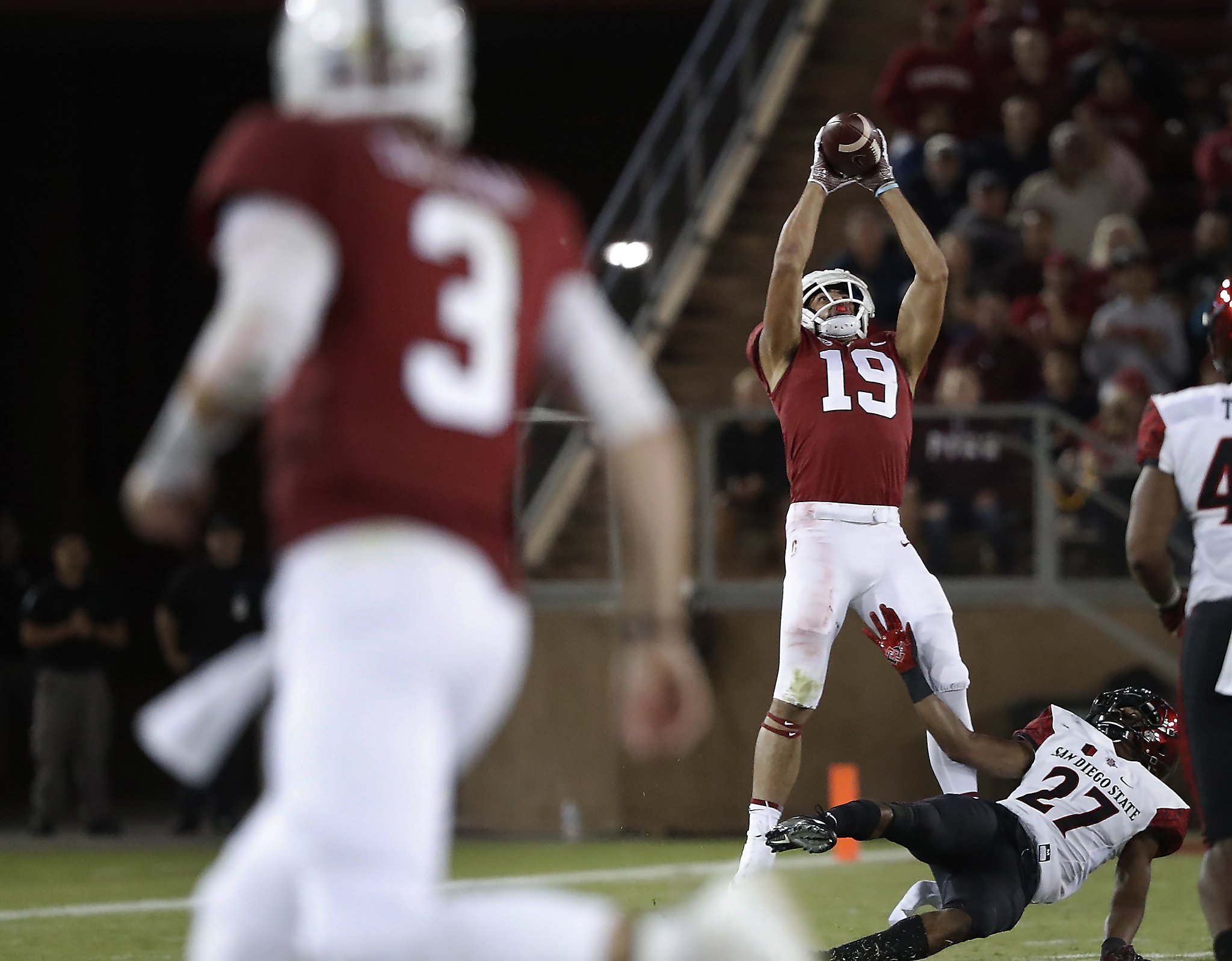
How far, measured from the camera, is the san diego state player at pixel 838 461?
7.09m

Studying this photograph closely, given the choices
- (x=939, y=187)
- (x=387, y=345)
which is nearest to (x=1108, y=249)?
(x=939, y=187)

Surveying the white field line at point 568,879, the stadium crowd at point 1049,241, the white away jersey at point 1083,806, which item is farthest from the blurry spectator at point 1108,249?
the white away jersey at point 1083,806

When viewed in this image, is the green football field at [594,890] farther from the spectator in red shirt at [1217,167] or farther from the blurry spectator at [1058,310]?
the spectator in red shirt at [1217,167]

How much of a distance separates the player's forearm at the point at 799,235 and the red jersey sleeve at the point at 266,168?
419 centimetres

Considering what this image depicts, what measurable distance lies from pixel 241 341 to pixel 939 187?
1116 cm

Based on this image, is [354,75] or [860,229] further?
[860,229]

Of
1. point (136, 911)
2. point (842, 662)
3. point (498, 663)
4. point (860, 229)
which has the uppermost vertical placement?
point (860, 229)

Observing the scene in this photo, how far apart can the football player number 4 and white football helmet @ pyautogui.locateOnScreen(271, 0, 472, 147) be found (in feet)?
12.6

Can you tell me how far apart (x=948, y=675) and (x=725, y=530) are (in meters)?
4.56

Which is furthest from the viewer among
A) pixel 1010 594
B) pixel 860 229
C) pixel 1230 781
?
pixel 860 229

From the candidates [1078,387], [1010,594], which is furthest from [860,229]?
[1010,594]

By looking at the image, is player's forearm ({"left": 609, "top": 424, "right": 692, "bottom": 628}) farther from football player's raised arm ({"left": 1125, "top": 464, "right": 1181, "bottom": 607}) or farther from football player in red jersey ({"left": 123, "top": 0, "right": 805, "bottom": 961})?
football player's raised arm ({"left": 1125, "top": 464, "right": 1181, "bottom": 607})

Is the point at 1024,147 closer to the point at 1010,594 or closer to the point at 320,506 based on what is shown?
the point at 1010,594

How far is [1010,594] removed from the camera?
37.9 ft
